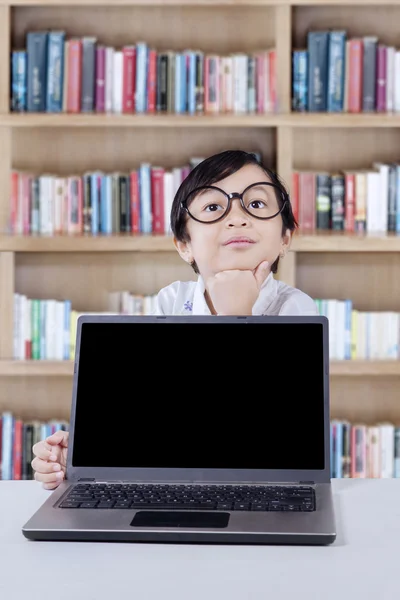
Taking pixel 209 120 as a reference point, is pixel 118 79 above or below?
above

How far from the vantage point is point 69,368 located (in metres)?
2.81

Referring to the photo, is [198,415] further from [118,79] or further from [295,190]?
[118,79]

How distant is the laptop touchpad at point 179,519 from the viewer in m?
1.00

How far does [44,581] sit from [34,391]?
224 centimetres

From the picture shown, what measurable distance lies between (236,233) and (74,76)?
1.58 metres

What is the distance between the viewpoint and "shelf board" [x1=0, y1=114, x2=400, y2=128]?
2.76 metres

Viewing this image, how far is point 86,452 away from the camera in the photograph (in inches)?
45.7

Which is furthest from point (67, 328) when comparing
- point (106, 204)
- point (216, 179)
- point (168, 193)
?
point (216, 179)

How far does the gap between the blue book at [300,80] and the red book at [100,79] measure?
642 millimetres

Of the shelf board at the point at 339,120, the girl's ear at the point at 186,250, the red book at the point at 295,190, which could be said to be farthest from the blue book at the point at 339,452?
the girl's ear at the point at 186,250

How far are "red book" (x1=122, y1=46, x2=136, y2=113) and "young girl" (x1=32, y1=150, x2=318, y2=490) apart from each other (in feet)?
4.40

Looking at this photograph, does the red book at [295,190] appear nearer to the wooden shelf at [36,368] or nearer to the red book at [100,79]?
A: the red book at [100,79]

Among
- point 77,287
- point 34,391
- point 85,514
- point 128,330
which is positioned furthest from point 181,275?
point 85,514

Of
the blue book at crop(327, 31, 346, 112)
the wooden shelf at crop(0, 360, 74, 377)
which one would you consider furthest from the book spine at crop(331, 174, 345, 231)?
the wooden shelf at crop(0, 360, 74, 377)
